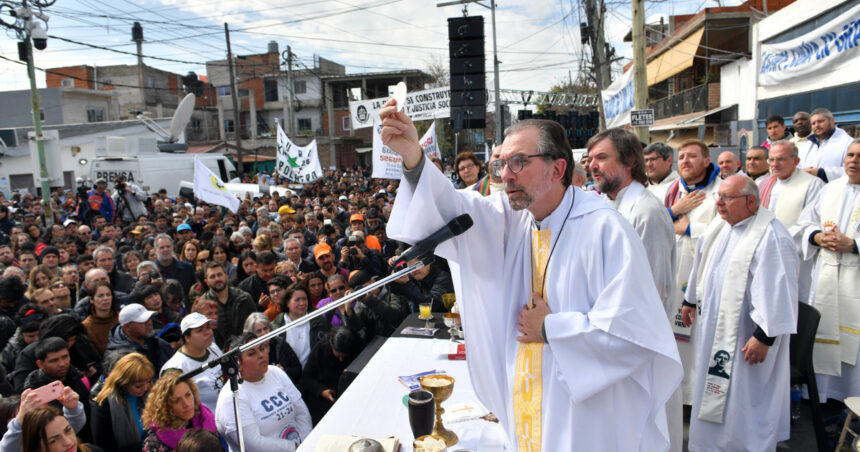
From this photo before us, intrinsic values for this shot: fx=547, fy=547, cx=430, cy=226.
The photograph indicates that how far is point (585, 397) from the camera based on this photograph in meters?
1.83

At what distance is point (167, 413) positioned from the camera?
9.98 ft

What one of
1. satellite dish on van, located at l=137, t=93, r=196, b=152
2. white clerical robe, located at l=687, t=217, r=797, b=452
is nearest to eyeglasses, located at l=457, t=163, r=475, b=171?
white clerical robe, located at l=687, t=217, r=797, b=452

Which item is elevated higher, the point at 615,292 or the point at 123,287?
the point at 615,292

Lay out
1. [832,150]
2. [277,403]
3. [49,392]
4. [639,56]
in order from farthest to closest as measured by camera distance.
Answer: [639,56], [832,150], [277,403], [49,392]

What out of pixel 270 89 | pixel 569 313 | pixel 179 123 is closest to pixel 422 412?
pixel 569 313

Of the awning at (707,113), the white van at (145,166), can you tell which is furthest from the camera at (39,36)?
the awning at (707,113)

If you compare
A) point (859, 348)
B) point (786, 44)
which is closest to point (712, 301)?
point (859, 348)

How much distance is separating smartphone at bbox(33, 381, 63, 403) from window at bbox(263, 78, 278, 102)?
44.7 meters

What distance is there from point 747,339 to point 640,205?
1.33 meters

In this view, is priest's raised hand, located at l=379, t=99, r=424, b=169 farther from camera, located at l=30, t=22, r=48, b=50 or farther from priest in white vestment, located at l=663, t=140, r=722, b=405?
camera, located at l=30, t=22, r=48, b=50

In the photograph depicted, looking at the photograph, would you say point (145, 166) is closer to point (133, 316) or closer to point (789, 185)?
point (133, 316)

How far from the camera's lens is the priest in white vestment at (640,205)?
3.22 m

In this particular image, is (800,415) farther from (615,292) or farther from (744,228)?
(615,292)

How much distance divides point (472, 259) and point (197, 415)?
211 centimetres
